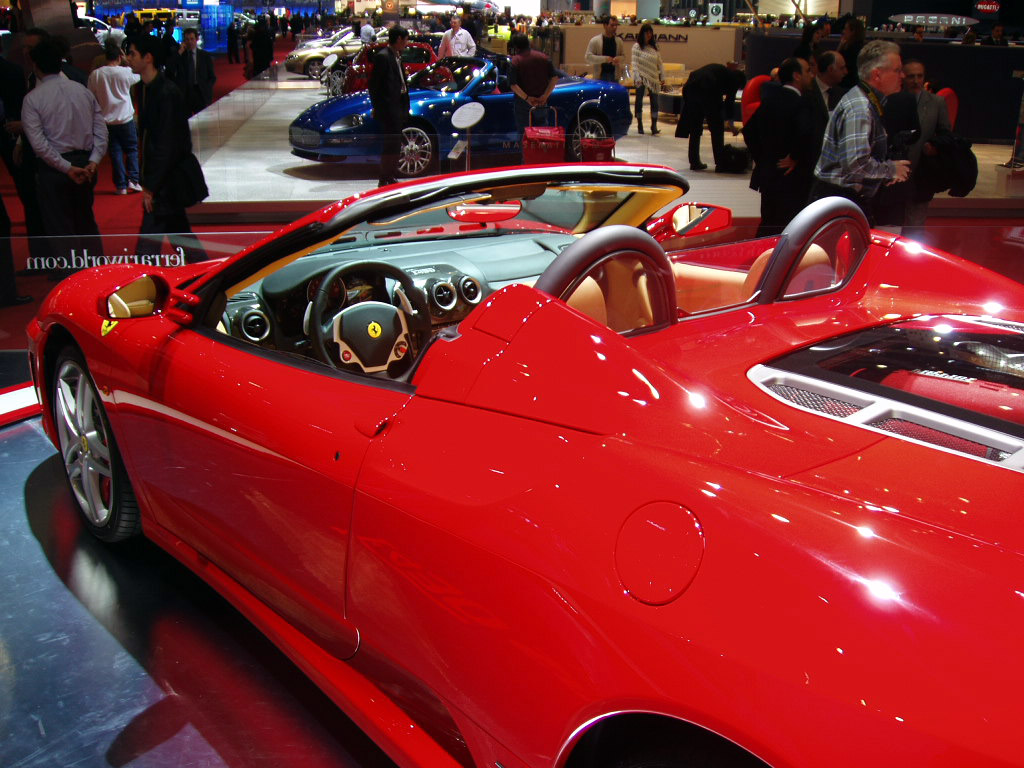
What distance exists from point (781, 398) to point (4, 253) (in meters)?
5.23

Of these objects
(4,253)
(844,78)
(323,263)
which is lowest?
(4,253)

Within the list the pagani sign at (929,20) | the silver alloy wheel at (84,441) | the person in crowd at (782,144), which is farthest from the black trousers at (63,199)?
the pagani sign at (929,20)

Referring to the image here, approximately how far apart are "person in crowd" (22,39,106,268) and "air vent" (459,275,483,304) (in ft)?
13.0

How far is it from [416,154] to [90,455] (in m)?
4.94

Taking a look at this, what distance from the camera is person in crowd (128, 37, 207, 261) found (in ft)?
18.3

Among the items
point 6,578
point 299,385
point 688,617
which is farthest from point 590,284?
point 6,578

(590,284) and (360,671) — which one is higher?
(590,284)

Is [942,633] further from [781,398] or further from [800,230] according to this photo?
[800,230]

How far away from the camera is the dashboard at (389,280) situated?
277 centimetres

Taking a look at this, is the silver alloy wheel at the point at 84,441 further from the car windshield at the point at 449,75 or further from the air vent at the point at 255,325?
the car windshield at the point at 449,75

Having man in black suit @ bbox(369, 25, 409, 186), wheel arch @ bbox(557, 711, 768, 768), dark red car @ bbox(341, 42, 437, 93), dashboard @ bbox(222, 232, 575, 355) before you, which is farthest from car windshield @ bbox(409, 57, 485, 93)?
wheel arch @ bbox(557, 711, 768, 768)

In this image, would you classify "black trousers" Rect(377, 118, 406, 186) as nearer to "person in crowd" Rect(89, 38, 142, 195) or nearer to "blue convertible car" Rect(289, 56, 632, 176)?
"blue convertible car" Rect(289, 56, 632, 176)

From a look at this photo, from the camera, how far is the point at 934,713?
1070mm

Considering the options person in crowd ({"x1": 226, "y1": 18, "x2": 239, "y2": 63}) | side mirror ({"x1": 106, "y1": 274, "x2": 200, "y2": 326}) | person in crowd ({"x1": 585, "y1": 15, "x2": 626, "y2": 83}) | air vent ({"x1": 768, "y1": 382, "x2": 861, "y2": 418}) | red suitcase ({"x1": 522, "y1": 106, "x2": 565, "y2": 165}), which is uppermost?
person in crowd ({"x1": 226, "y1": 18, "x2": 239, "y2": 63})
